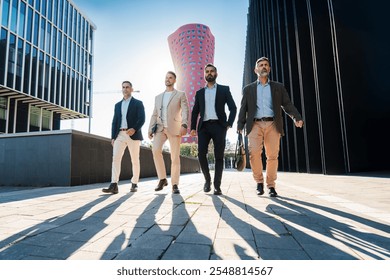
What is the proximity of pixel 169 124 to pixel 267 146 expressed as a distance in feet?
5.64

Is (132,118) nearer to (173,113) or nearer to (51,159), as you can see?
(173,113)

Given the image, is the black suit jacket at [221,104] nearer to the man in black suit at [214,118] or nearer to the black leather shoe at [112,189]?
the man in black suit at [214,118]

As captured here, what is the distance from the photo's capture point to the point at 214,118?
153 inches

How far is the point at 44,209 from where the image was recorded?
8.54ft

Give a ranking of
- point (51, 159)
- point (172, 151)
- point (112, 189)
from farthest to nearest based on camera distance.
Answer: point (51, 159) < point (172, 151) < point (112, 189)

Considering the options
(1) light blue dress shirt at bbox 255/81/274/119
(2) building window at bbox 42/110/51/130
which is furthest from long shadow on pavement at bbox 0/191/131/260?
(2) building window at bbox 42/110/51/130

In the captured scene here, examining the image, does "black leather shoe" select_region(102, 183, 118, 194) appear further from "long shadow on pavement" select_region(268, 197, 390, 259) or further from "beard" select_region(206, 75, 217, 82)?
"long shadow on pavement" select_region(268, 197, 390, 259)

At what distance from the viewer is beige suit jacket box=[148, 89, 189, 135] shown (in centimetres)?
421

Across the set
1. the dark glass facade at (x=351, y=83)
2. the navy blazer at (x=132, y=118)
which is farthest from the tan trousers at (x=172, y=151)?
the dark glass facade at (x=351, y=83)

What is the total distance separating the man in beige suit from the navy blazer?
0.74 feet

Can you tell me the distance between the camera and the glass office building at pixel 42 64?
26.0m

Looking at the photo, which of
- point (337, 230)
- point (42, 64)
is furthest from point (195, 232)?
point (42, 64)

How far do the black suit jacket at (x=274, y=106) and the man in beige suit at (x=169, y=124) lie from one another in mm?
1003
